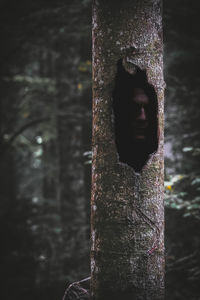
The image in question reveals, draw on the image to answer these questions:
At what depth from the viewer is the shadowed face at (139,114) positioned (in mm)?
2096

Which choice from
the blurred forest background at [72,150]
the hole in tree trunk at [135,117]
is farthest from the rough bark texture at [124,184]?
the blurred forest background at [72,150]

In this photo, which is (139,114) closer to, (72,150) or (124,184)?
(124,184)

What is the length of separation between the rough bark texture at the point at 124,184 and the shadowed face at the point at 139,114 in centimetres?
11

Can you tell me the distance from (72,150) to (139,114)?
6.15m

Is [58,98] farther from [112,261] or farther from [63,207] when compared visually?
[112,261]

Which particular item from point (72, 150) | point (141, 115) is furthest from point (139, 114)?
point (72, 150)

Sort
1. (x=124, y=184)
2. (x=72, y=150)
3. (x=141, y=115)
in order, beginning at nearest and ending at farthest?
(x=124, y=184), (x=141, y=115), (x=72, y=150)

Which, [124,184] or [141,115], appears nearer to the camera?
[124,184]

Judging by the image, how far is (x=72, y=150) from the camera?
8156mm

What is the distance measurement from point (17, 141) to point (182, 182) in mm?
6848

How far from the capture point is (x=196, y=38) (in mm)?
5512

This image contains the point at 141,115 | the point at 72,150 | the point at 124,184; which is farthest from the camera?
the point at 72,150

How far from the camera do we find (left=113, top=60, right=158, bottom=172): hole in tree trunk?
2.10m

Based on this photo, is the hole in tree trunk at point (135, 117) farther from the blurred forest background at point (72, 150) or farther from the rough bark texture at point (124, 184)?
the blurred forest background at point (72, 150)
